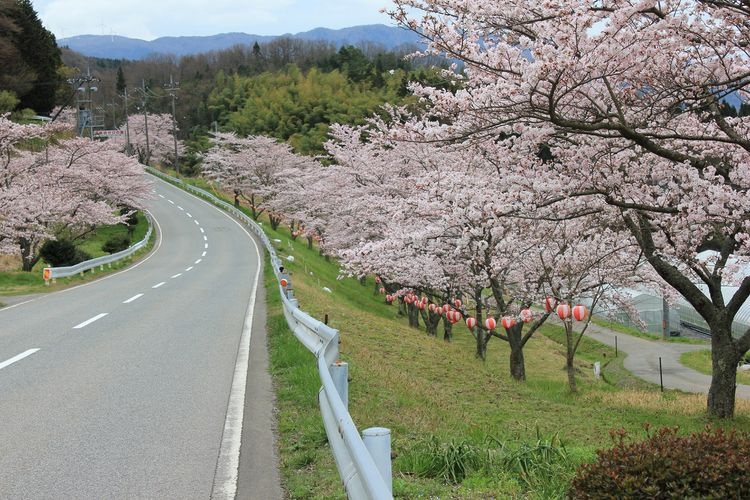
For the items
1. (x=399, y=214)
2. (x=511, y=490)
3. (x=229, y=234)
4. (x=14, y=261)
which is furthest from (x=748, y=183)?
(x=229, y=234)

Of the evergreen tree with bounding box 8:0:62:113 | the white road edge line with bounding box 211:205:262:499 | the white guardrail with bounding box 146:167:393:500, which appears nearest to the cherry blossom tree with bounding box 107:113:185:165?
the evergreen tree with bounding box 8:0:62:113

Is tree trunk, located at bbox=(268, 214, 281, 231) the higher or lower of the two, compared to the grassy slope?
lower

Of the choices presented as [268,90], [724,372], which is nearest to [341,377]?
[724,372]

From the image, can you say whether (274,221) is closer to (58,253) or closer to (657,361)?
(58,253)

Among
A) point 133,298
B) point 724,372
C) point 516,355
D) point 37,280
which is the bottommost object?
point 37,280

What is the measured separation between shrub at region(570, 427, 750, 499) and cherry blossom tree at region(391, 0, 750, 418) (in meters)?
3.60

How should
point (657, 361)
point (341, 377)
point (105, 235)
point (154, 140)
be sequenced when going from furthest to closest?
point (154, 140), point (105, 235), point (657, 361), point (341, 377)

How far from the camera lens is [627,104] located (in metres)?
8.59

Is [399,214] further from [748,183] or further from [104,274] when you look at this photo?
[104,274]

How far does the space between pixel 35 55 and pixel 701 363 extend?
5204 centimetres

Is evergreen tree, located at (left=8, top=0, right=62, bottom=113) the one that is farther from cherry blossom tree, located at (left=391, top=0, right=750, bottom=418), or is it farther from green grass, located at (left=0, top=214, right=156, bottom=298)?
cherry blossom tree, located at (left=391, top=0, right=750, bottom=418)

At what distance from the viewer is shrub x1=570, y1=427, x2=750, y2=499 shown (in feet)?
12.3

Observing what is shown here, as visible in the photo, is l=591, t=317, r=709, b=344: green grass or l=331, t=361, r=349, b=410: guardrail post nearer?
l=331, t=361, r=349, b=410: guardrail post

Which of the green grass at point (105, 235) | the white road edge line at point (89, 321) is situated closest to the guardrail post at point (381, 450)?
the white road edge line at point (89, 321)
